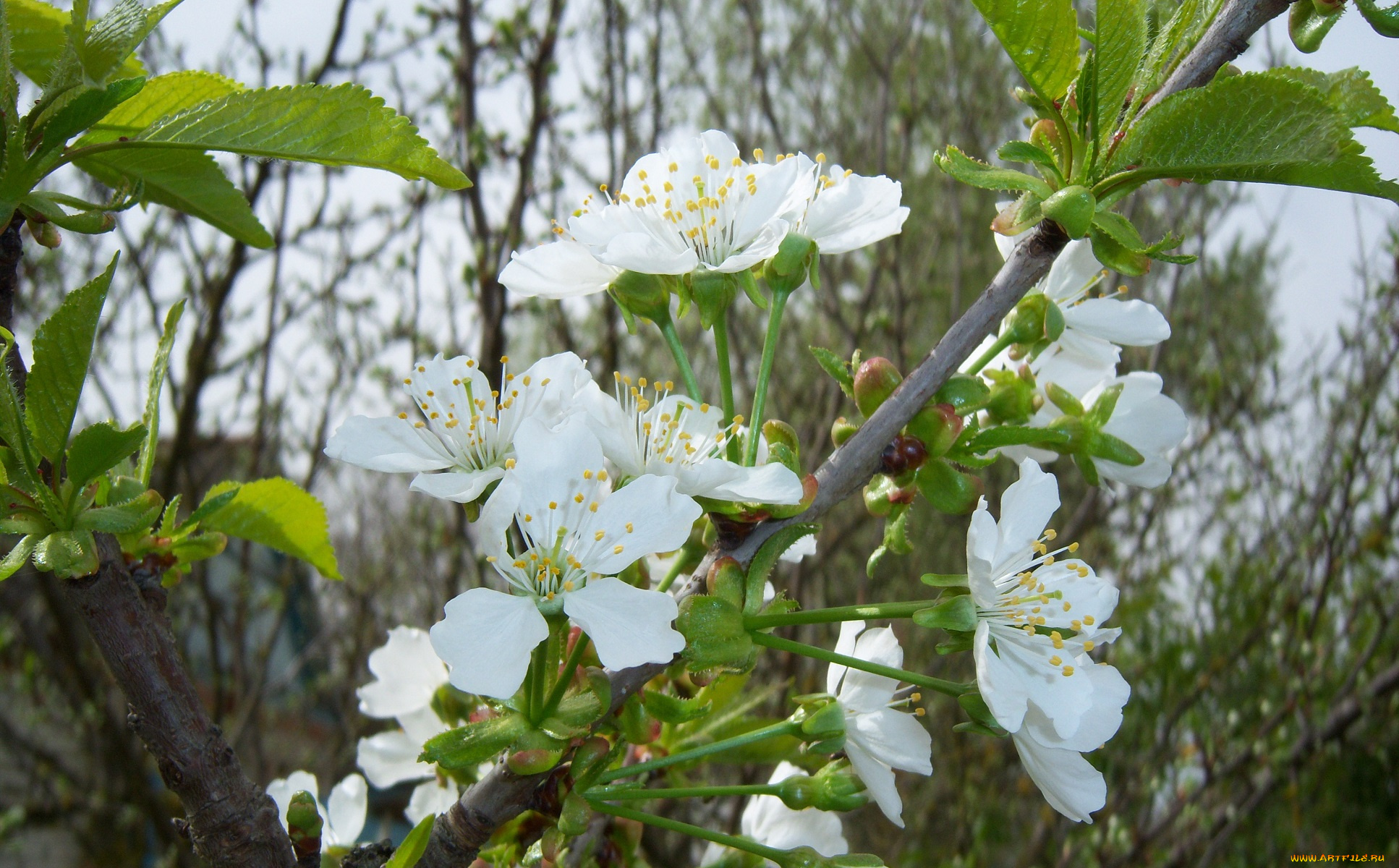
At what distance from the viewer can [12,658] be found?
480cm

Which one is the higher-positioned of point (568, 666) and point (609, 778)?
point (568, 666)

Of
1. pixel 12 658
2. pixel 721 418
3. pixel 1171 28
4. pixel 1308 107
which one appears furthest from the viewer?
pixel 12 658

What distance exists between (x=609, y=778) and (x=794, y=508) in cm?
29

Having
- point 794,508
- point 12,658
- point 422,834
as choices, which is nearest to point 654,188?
point 794,508

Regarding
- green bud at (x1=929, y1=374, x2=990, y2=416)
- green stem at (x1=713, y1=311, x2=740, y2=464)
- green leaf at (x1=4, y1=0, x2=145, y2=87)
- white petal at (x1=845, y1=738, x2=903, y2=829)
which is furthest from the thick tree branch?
green leaf at (x1=4, y1=0, x2=145, y2=87)

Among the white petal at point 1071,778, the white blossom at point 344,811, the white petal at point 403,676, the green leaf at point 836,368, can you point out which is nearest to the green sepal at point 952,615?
the white petal at point 1071,778

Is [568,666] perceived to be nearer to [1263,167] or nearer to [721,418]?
[721,418]

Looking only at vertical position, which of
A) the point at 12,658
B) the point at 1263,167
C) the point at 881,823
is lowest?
the point at 881,823

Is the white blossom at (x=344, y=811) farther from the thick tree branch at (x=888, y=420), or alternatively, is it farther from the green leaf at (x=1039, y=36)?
the green leaf at (x=1039, y=36)

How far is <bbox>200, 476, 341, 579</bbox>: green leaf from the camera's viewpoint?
0.96m

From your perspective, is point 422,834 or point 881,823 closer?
point 422,834

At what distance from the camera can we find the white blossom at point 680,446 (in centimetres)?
77

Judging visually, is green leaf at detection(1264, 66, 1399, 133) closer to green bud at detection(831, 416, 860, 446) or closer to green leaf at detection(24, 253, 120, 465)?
green bud at detection(831, 416, 860, 446)

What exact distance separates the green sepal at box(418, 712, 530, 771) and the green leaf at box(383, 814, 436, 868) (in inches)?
2.1
